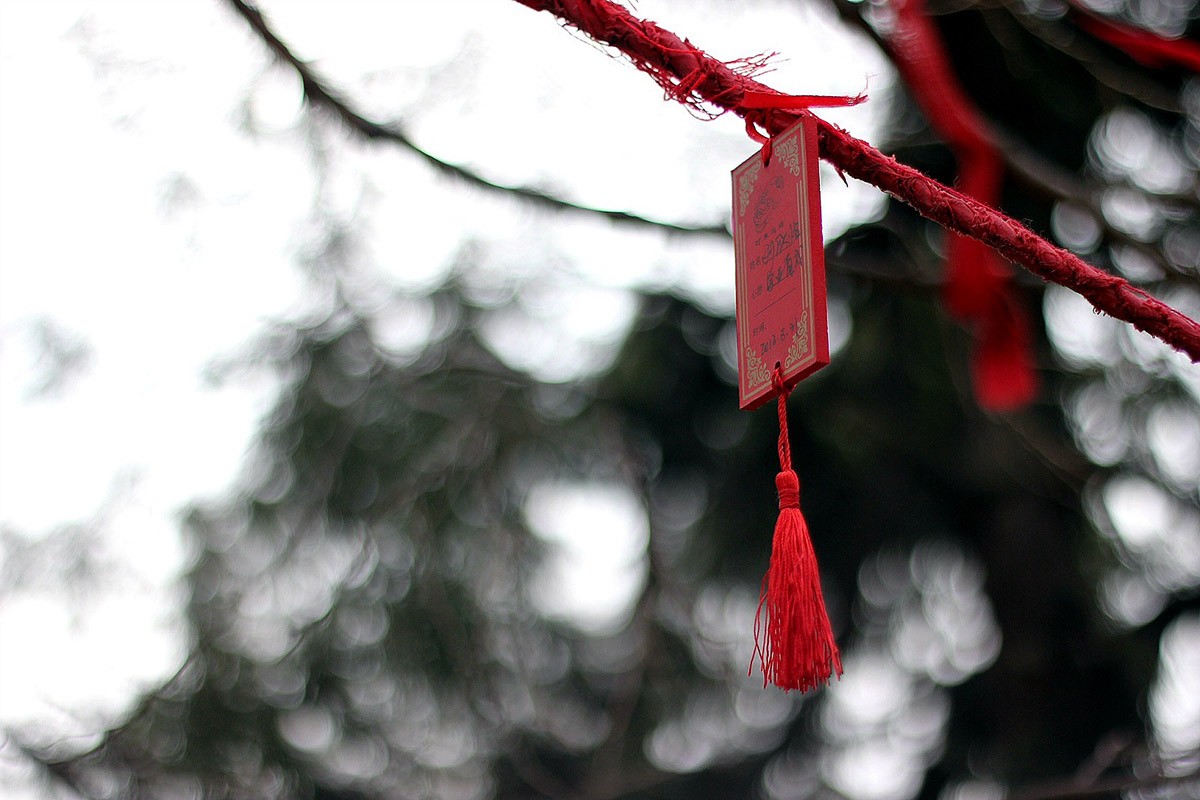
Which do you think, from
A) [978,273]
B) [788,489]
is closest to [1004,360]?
[978,273]

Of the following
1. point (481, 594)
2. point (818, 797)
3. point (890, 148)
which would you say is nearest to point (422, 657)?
point (481, 594)

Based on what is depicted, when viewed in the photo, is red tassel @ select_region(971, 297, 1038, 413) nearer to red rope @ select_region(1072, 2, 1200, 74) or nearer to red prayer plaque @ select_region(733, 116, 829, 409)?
red rope @ select_region(1072, 2, 1200, 74)

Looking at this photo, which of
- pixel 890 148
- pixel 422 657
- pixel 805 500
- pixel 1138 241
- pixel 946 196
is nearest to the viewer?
pixel 946 196

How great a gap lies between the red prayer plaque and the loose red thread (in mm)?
19

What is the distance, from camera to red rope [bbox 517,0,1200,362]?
63 centimetres

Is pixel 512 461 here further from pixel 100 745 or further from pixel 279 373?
pixel 100 745

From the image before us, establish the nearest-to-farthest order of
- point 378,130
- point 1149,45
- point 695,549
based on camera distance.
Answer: point 1149,45
point 378,130
point 695,549

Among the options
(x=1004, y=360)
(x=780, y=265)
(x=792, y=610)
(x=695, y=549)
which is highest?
(x=780, y=265)

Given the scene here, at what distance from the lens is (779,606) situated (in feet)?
2.15

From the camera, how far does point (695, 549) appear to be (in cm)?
264

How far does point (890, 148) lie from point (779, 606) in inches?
50.6

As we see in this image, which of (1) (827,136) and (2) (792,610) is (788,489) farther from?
(1) (827,136)

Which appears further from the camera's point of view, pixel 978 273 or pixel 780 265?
pixel 978 273

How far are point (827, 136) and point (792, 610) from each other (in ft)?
0.89
